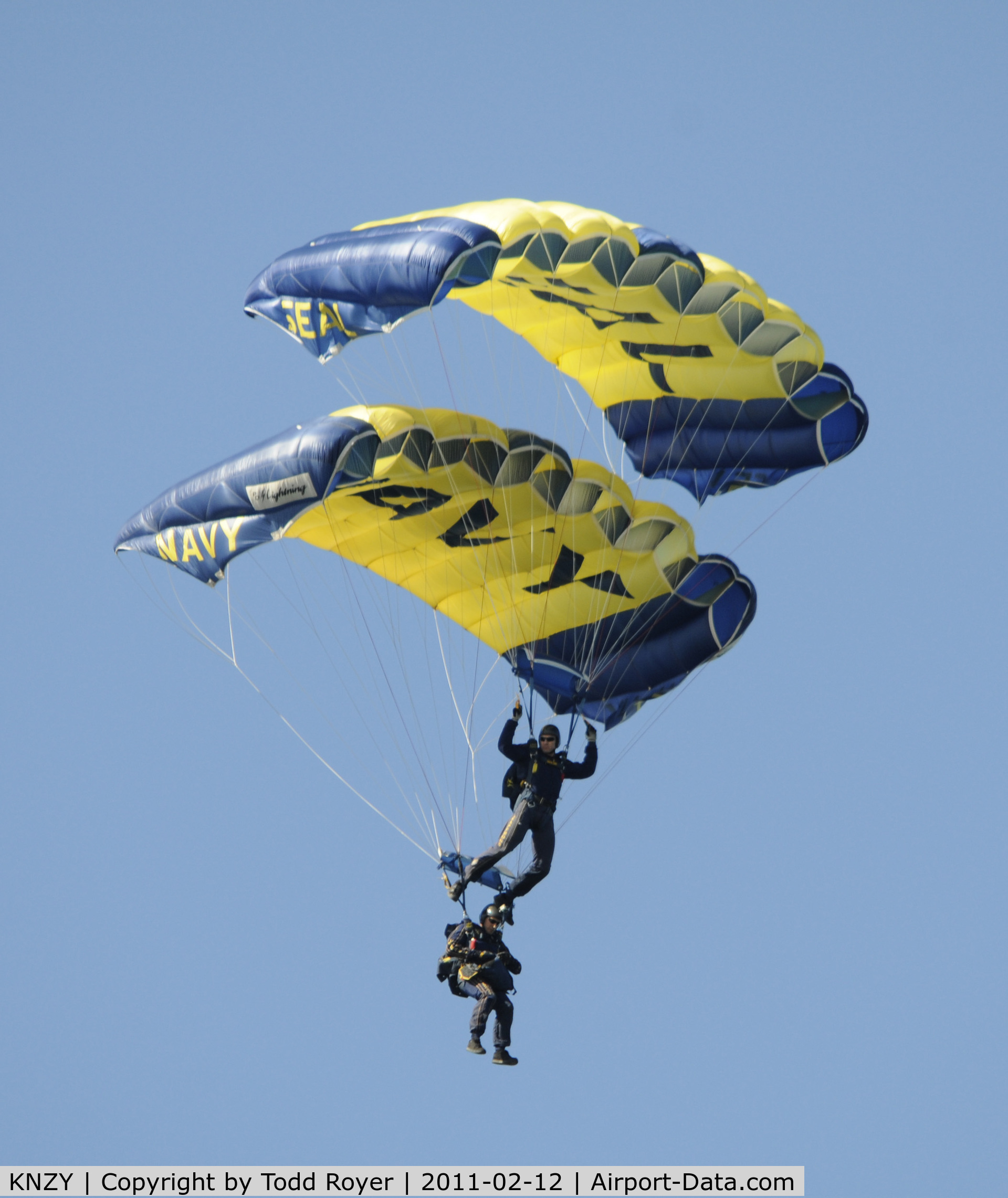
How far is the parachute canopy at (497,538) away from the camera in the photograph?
15.1 m

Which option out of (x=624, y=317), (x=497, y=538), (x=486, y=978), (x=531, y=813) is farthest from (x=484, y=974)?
(x=624, y=317)

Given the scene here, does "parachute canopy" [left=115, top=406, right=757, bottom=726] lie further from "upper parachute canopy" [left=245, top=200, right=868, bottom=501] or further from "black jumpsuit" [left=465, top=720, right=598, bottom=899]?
"black jumpsuit" [left=465, top=720, right=598, bottom=899]

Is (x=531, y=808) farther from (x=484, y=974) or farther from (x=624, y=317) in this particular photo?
(x=624, y=317)

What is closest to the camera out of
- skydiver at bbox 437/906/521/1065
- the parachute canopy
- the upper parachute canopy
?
the upper parachute canopy

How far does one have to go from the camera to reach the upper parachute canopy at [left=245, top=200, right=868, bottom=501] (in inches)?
556

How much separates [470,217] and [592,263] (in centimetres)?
101

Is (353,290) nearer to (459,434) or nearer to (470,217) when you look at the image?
(470,217)

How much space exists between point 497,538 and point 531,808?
2.56 m

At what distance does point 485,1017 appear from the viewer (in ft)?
52.0

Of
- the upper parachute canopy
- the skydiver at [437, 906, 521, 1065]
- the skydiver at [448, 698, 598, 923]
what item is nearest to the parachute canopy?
the upper parachute canopy

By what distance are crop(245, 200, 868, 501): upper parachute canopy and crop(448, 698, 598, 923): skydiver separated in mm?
2931

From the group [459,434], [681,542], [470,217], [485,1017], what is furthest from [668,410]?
[485,1017]

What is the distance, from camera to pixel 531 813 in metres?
16.2

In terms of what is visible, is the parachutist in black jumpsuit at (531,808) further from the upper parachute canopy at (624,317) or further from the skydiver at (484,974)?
the upper parachute canopy at (624,317)
